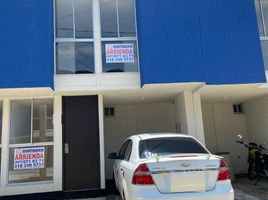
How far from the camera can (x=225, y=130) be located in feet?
36.5

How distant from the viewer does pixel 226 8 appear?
7.89 meters

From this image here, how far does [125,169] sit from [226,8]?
5.37 m

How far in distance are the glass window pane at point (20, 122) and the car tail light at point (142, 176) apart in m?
Result: 4.58

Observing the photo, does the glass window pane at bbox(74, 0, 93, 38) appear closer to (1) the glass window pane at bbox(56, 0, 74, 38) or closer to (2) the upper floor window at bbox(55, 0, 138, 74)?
(2) the upper floor window at bbox(55, 0, 138, 74)

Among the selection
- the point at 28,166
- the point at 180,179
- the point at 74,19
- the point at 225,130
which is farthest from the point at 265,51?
the point at 28,166

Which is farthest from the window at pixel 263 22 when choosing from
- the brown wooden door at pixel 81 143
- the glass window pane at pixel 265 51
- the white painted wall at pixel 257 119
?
the brown wooden door at pixel 81 143

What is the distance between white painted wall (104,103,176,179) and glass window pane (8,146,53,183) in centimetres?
289

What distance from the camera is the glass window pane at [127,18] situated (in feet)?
27.1

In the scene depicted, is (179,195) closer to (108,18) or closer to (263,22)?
(108,18)

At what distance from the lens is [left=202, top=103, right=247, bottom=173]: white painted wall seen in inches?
431

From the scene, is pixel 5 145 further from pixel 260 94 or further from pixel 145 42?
pixel 260 94

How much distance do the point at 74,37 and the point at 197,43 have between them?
3.44 metres

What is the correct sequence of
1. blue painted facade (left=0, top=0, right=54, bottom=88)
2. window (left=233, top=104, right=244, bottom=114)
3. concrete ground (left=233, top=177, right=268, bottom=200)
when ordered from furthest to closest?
window (left=233, top=104, right=244, bottom=114) < blue painted facade (left=0, top=0, right=54, bottom=88) < concrete ground (left=233, top=177, right=268, bottom=200)

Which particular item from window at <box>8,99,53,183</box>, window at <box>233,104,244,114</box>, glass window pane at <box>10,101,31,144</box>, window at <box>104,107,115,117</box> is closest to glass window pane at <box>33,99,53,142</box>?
window at <box>8,99,53,183</box>
